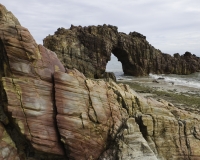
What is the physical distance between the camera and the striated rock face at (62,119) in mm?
13531

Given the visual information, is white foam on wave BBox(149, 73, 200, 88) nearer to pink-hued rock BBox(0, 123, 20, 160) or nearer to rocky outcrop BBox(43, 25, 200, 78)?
rocky outcrop BBox(43, 25, 200, 78)

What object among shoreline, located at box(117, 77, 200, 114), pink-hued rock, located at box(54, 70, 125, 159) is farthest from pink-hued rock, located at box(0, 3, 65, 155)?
shoreline, located at box(117, 77, 200, 114)

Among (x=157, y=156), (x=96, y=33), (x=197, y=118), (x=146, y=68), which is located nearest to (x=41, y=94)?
(x=157, y=156)

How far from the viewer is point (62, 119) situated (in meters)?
14.1

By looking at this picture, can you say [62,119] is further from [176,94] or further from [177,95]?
[176,94]


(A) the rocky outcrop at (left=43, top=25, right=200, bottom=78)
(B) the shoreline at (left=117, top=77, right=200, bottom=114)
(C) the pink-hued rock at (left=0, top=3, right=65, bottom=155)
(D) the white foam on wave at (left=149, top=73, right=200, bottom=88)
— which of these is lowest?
(B) the shoreline at (left=117, top=77, right=200, bottom=114)

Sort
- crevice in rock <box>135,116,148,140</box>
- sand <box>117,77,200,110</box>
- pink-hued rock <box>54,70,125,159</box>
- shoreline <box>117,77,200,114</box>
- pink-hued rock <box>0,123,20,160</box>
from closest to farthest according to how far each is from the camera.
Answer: pink-hued rock <box>0,123,20,160</box>
pink-hued rock <box>54,70,125,159</box>
crevice in rock <box>135,116,148,140</box>
shoreline <box>117,77,200,114</box>
sand <box>117,77,200,110</box>

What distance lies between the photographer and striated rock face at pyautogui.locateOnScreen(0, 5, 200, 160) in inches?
533

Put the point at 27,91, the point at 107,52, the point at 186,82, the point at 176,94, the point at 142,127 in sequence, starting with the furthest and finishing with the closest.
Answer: the point at 107,52
the point at 186,82
the point at 176,94
the point at 142,127
the point at 27,91

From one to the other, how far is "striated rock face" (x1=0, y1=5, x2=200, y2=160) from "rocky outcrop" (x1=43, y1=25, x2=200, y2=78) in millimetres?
41733

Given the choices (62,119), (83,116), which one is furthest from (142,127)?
(62,119)

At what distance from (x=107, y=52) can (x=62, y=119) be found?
200 feet

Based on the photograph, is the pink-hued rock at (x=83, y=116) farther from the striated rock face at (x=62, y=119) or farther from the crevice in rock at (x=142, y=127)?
the crevice in rock at (x=142, y=127)

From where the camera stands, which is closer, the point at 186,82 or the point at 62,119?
the point at 62,119
